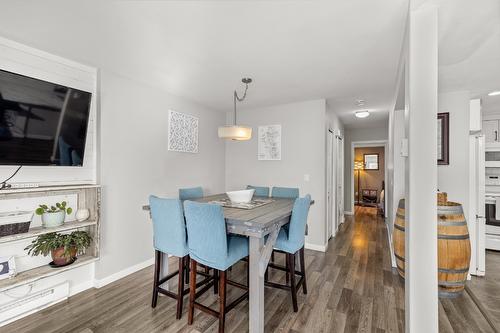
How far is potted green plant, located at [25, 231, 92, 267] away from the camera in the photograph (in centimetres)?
223

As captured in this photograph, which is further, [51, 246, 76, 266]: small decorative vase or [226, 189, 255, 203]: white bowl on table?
[226, 189, 255, 203]: white bowl on table

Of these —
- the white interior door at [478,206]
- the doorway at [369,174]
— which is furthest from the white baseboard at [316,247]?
the doorway at [369,174]

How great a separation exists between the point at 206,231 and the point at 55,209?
1.61 m

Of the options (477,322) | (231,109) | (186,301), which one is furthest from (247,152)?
(477,322)

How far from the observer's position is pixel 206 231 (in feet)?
6.14

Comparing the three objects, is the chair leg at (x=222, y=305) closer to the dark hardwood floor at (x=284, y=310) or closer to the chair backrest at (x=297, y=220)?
the dark hardwood floor at (x=284, y=310)

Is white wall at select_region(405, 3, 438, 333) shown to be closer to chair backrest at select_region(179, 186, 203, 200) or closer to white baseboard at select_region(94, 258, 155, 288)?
chair backrest at select_region(179, 186, 203, 200)

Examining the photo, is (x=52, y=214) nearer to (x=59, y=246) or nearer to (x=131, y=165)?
(x=59, y=246)

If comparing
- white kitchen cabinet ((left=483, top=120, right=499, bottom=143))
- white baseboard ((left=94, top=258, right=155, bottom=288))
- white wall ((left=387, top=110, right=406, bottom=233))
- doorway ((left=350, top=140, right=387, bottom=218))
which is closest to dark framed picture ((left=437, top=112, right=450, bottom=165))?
white wall ((left=387, top=110, right=406, bottom=233))

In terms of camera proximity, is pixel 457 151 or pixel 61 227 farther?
pixel 457 151

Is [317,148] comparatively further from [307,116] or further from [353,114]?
[353,114]

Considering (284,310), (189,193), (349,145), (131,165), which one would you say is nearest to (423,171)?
(284,310)

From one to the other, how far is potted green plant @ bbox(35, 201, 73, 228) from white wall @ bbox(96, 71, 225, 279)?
0.44 m

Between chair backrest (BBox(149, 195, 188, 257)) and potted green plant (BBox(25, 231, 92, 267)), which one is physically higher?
chair backrest (BBox(149, 195, 188, 257))
